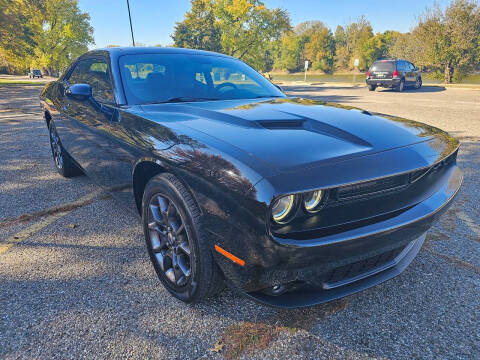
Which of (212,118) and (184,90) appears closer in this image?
(212,118)

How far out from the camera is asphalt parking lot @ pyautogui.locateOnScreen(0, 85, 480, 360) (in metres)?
1.60

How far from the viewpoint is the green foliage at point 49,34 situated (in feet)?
95.4

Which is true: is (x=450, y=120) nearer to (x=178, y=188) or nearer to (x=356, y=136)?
(x=356, y=136)

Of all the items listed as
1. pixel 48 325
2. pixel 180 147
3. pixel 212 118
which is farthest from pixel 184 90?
pixel 48 325

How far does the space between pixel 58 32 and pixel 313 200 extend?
3897 centimetres

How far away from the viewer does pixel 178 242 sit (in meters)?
1.84

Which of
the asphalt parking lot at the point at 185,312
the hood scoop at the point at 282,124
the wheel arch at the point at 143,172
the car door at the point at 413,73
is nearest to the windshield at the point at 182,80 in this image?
the wheel arch at the point at 143,172

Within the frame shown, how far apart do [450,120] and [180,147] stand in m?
8.87

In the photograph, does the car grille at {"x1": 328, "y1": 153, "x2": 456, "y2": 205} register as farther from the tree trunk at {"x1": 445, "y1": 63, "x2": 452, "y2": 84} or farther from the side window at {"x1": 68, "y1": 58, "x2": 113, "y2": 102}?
the tree trunk at {"x1": 445, "y1": 63, "x2": 452, "y2": 84}

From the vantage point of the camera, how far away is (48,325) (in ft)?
5.69

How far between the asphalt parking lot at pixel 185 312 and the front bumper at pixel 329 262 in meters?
0.29

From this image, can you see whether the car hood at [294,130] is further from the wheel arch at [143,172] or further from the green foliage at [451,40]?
the green foliage at [451,40]

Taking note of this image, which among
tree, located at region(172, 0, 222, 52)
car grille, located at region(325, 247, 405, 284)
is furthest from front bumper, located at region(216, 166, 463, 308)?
tree, located at region(172, 0, 222, 52)

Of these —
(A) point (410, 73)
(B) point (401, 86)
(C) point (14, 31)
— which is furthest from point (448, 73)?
(C) point (14, 31)
